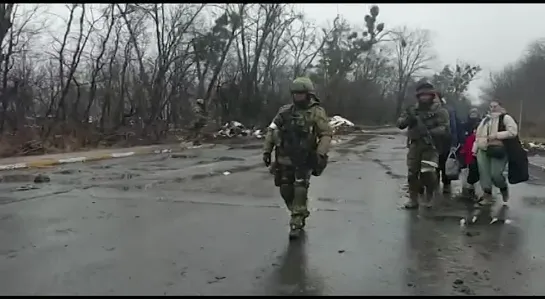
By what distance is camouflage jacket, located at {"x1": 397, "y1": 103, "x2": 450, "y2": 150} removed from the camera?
8734mm

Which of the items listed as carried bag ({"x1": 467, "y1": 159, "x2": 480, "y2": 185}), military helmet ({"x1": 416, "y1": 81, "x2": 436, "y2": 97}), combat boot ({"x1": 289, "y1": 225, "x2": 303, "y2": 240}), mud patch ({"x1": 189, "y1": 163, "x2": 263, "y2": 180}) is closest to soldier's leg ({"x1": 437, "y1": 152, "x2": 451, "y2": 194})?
carried bag ({"x1": 467, "y1": 159, "x2": 480, "y2": 185})

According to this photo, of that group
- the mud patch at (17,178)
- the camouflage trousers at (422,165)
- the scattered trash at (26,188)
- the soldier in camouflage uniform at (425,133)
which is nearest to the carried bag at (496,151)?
the soldier in camouflage uniform at (425,133)

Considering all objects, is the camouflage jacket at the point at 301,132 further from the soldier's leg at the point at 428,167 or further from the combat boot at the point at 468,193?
the combat boot at the point at 468,193

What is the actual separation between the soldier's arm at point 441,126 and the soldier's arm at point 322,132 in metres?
2.41

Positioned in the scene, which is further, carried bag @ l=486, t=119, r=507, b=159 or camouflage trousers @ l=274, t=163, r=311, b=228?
carried bag @ l=486, t=119, r=507, b=159

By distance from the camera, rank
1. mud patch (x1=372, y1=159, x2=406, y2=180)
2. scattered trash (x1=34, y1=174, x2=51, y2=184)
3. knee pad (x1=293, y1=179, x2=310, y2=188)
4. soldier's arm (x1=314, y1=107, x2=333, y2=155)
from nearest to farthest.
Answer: soldier's arm (x1=314, y1=107, x2=333, y2=155) < knee pad (x1=293, y1=179, x2=310, y2=188) < scattered trash (x1=34, y1=174, x2=51, y2=184) < mud patch (x1=372, y1=159, x2=406, y2=180)

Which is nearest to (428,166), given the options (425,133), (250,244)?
(425,133)

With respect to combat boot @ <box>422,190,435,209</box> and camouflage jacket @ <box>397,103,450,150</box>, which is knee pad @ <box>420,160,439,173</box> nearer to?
camouflage jacket @ <box>397,103,450,150</box>

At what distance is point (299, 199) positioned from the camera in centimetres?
700

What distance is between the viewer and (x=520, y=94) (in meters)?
59.1

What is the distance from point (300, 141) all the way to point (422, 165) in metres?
2.69

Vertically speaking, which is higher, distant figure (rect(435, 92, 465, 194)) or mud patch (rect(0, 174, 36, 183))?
distant figure (rect(435, 92, 465, 194))

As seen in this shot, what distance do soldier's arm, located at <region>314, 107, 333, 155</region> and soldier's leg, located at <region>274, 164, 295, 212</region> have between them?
467 mm

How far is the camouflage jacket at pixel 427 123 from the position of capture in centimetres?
873
